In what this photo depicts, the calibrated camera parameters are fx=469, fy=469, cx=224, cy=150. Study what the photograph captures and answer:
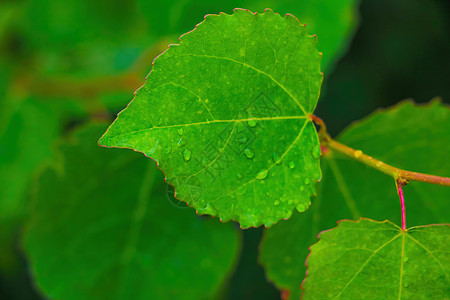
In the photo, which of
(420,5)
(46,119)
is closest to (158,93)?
(46,119)

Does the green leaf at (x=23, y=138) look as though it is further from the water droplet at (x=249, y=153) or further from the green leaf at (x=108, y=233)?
the water droplet at (x=249, y=153)

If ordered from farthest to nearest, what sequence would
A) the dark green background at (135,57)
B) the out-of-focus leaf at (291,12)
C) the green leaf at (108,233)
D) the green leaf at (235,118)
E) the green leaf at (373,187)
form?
the dark green background at (135,57) → the out-of-focus leaf at (291,12) → the green leaf at (108,233) → the green leaf at (373,187) → the green leaf at (235,118)

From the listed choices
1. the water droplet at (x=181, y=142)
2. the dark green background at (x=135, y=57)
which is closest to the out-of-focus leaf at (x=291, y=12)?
the dark green background at (x=135, y=57)

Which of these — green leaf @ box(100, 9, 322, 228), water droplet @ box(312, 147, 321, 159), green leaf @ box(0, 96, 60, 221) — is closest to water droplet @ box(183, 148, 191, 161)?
green leaf @ box(100, 9, 322, 228)

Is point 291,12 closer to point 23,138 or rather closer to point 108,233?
point 108,233

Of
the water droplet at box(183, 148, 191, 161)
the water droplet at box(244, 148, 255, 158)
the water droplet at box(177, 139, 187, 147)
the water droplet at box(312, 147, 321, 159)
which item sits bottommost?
the water droplet at box(312, 147, 321, 159)

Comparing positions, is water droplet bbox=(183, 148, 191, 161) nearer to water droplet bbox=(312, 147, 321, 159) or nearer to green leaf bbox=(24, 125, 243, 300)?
water droplet bbox=(312, 147, 321, 159)
